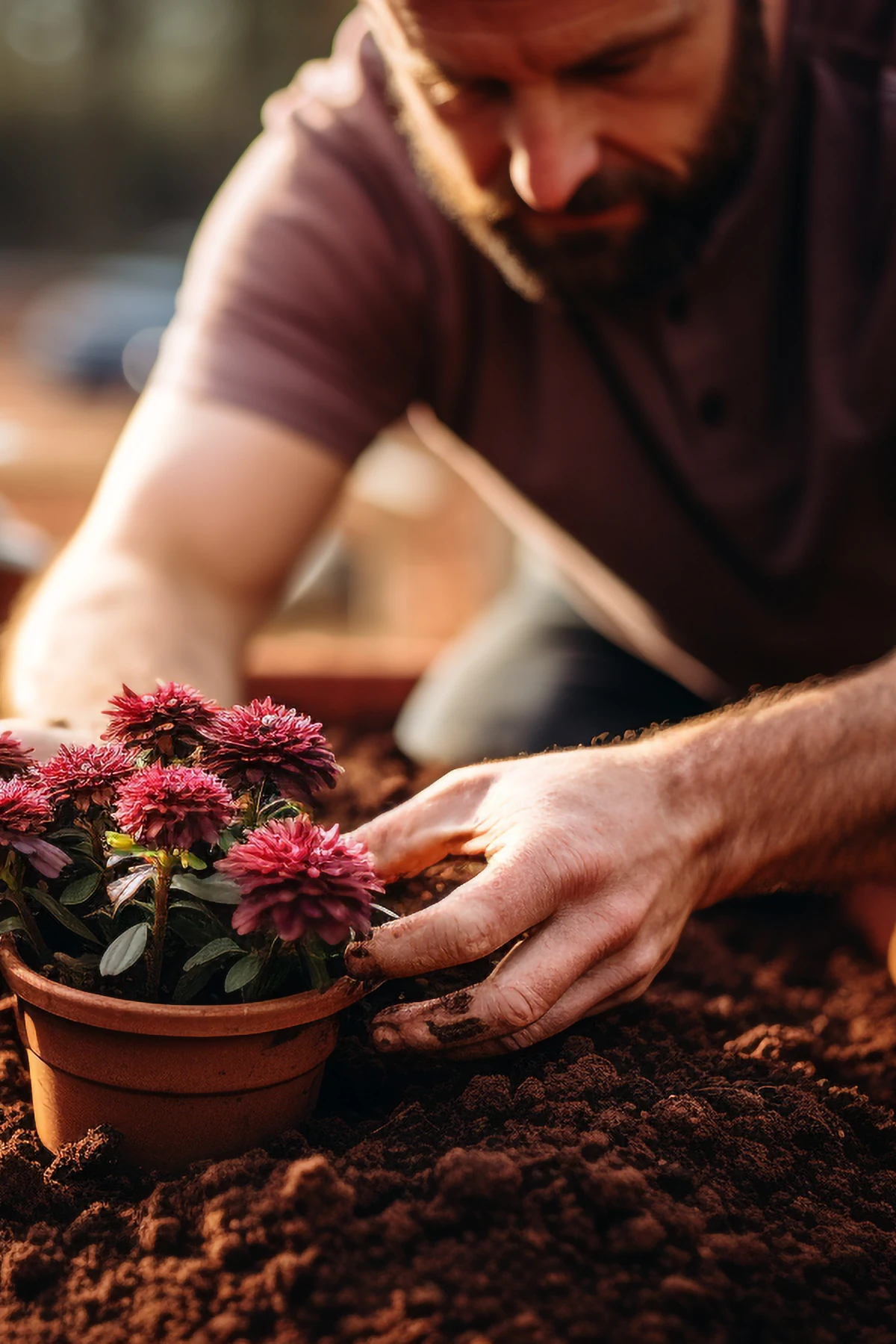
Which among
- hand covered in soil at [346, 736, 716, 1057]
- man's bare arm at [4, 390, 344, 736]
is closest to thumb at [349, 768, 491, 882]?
hand covered in soil at [346, 736, 716, 1057]

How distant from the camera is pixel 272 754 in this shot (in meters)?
1.10

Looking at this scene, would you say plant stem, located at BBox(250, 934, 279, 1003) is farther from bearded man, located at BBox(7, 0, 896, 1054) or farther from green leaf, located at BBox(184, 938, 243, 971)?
bearded man, located at BBox(7, 0, 896, 1054)

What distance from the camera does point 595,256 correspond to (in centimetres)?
197

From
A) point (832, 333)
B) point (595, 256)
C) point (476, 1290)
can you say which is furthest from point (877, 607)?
point (476, 1290)

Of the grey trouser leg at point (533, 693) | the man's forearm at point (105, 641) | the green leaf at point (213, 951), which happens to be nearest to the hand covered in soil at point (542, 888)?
the green leaf at point (213, 951)

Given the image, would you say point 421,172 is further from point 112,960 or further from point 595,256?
point 112,960

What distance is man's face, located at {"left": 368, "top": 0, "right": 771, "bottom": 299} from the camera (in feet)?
5.34

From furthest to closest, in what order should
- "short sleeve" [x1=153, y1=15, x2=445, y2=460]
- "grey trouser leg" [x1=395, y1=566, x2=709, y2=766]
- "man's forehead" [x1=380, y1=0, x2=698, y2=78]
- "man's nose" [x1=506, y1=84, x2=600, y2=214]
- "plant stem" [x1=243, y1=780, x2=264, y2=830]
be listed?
"grey trouser leg" [x1=395, y1=566, x2=709, y2=766] → "short sleeve" [x1=153, y1=15, x2=445, y2=460] → "man's nose" [x1=506, y1=84, x2=600, y2=214] → "man's forehead" [x1=380, y1=0, x2=698, y2=78] → "plant stem" [x1=243, y1=780, x2=264, y2=830]

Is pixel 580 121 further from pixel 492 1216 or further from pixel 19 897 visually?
pixel 492 1216

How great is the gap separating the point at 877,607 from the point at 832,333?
0.60m

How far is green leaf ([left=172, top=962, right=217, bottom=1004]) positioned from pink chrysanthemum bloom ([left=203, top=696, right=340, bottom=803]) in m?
0.17

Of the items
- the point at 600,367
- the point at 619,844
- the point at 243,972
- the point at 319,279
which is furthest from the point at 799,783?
the point at 319,279

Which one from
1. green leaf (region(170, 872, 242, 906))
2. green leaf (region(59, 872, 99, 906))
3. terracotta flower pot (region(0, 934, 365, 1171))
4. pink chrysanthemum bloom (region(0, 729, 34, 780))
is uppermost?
pink chrysanthemum bloom (region(0, 729, 34, 780))

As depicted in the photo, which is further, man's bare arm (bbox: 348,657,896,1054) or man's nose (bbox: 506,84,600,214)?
man's nose (bbox: 506,84,600,214)
